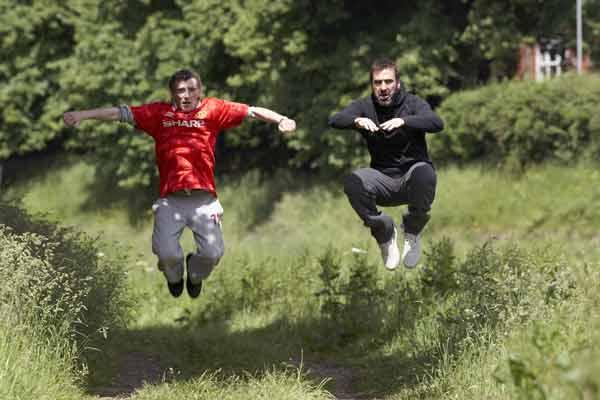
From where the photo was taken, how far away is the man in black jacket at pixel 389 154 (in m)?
10.1

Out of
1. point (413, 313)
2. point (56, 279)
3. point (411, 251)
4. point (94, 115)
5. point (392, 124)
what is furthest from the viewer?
point (413, 313)

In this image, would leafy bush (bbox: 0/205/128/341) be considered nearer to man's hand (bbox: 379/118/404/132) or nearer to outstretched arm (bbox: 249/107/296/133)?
outstretched arm (bbox: 249/107/296/133)

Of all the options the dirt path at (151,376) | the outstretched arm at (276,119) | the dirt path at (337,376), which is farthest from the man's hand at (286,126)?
the dirt path at (337,376)

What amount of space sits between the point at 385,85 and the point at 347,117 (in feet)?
1.56

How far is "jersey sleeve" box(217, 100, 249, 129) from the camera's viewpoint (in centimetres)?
1034

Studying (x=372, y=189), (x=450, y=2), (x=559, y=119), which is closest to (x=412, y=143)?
(x=372, y=189)

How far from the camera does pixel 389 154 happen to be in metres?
10.4

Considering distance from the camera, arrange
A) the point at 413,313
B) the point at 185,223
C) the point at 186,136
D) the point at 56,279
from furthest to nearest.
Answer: the point at 413,313
the point at 185,223
the point at 186,136
the point at 56,279

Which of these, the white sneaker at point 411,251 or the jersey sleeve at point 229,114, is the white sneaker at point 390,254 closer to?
the white sneaker at point 411,251

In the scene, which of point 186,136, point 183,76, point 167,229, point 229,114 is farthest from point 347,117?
point 167,229

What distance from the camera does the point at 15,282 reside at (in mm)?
8531

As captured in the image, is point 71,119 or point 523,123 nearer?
point 71,119

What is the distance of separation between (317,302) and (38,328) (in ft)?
21.2

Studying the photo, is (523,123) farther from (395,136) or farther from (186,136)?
(186,136)
